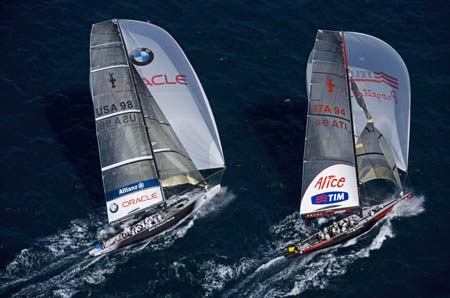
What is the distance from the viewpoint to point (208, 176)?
75.8 m

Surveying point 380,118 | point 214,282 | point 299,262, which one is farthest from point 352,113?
point 214,282

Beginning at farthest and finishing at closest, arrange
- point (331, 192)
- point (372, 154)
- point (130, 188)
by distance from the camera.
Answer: point (372, 154) → point (331, 192) → point (130, 188)

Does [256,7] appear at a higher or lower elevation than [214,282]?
higher

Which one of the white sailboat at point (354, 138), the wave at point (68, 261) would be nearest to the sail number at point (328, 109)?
the white sailboat at point (354, 138)

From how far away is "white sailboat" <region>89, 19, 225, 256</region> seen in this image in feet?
227

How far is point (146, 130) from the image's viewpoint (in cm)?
7025

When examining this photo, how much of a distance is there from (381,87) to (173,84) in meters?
20.2

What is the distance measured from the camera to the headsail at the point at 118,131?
68875 millimetres

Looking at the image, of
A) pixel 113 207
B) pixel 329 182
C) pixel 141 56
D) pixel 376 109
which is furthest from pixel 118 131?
pixel 376 109

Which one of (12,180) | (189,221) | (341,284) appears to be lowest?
(341,284)

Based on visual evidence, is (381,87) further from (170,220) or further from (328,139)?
(170,220)

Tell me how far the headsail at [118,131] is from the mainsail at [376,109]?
50.6 feet

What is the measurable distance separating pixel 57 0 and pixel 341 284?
52.3m

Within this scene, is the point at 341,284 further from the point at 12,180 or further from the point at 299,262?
the point at 12,180
